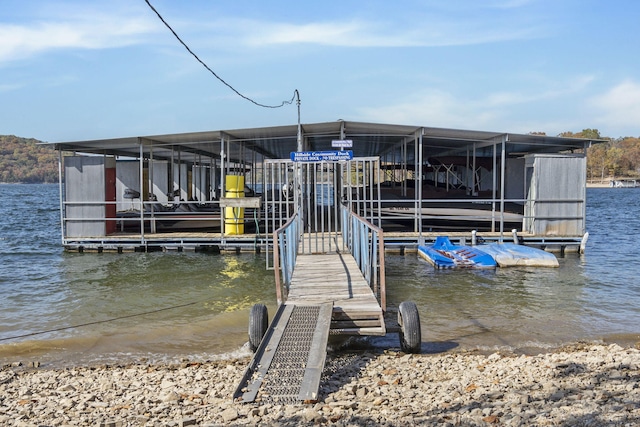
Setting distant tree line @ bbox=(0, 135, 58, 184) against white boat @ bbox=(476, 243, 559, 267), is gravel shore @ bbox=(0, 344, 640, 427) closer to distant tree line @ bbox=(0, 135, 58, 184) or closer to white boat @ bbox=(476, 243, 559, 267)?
white boat @ bbox=(476, 243, 559, 267)

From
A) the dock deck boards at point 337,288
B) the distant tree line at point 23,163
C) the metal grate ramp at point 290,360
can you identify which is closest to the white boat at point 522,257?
the dock deck boards at point 337,288

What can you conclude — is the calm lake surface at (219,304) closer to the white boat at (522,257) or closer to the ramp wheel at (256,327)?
the white boat at (522,257)

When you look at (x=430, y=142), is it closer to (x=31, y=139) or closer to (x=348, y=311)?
(x=348, y=311)

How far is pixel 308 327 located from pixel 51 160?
540ft

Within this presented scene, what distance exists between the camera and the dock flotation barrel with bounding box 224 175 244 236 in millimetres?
17469

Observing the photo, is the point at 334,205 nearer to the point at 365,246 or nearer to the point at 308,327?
the point at 365,246

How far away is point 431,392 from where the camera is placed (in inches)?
222

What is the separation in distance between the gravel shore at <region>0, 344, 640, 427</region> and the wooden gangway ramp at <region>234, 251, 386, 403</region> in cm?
22

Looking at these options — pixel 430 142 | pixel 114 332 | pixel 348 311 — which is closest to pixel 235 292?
pixel 114 332

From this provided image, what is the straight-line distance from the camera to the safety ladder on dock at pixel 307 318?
5.37m

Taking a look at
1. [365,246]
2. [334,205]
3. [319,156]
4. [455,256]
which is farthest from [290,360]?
[455,256]

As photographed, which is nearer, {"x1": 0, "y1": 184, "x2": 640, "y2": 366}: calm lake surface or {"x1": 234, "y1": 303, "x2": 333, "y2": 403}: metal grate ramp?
{"x1": 234, "y1": 303, "x2": 333, "y2": 403}: metal grate ramp

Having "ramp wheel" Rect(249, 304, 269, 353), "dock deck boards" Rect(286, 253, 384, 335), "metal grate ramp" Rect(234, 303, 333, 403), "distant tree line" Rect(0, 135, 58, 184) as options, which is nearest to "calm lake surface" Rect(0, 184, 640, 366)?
"ramp wheel" Rect(249, 304, 269, 353)

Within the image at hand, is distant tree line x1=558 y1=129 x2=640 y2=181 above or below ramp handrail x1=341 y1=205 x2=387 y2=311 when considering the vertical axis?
above
